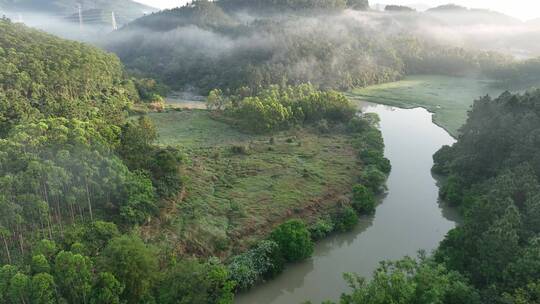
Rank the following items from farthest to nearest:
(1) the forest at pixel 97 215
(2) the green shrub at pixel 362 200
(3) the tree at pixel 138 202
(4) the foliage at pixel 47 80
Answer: (4) the foliage at pixel 47 80, (2) the green shrub at pixel 362 200, (3) the tree at pixel 138 202, (1) the forest at pixel 97 215

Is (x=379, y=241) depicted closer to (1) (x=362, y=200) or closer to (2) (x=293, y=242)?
(1) (x=362, y=200)

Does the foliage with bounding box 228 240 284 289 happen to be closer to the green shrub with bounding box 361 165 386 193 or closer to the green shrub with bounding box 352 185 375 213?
the green shrub with bounding box 352 185 375 213

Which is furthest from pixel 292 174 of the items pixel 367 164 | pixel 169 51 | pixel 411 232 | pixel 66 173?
pixel 169 51

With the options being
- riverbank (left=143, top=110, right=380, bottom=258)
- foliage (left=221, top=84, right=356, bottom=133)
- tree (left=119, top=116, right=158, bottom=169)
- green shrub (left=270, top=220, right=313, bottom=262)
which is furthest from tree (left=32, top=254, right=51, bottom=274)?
foliage (left=221, top=84, right=356, bottom=133)

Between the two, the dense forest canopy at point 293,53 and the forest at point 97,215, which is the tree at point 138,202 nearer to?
the forest at point 97,215

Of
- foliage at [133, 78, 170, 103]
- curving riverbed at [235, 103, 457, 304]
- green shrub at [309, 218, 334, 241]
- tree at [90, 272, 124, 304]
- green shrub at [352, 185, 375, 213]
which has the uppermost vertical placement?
foliage at [133, 78, 170, 103]

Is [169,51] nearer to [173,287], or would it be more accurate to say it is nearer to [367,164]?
[367,164]

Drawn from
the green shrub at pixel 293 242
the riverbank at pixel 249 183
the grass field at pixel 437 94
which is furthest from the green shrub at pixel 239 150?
the grass field at pixel 437 94
